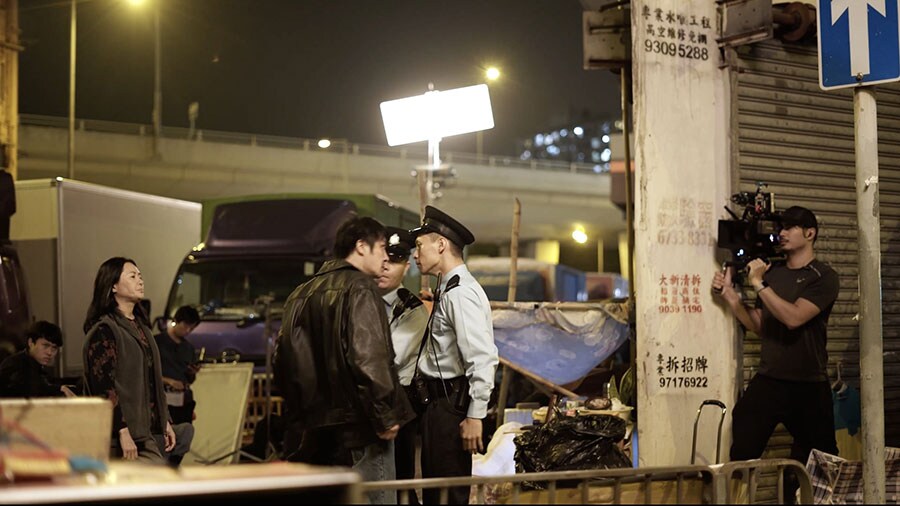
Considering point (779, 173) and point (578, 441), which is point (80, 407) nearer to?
point (578, 441)

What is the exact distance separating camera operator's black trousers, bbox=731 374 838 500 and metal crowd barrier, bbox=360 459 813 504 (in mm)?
1877

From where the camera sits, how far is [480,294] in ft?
18.7

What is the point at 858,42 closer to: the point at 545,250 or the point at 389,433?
the point at 389,433

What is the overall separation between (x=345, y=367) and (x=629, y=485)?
62.0 inches

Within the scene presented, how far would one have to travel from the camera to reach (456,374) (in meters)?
5.62

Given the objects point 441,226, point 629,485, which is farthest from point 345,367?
point 629,485

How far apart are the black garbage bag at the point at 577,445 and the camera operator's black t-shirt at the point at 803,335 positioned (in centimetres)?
113

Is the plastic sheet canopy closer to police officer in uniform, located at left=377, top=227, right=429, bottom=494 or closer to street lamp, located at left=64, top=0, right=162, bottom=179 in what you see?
police officer in uniform, located at left=377, top=227, right=429, bottom=494

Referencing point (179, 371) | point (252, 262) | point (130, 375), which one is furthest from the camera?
point (252, 262)

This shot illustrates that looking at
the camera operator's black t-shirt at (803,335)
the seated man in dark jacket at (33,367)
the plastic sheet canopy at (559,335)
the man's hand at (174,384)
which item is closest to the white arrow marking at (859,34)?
the camera operator's black t-shirt at (803,335)

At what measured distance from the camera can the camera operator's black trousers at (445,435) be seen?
5.48 meters

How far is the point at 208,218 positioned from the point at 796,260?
9.75 metres

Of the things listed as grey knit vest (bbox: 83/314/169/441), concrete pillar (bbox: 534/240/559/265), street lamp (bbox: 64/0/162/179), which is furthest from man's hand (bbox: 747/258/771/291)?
concrete pillar (bbox: 534/240/559/265)

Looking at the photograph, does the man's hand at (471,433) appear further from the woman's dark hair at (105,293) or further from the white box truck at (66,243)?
the white box truck at (66,243)
